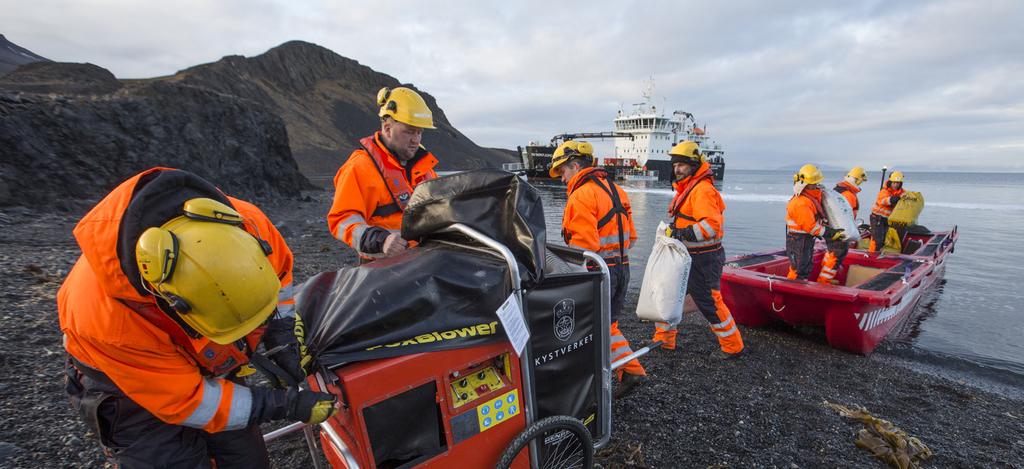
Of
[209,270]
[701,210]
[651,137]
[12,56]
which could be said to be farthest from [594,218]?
[12,56]

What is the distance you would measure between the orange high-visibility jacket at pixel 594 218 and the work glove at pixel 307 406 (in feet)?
7.96

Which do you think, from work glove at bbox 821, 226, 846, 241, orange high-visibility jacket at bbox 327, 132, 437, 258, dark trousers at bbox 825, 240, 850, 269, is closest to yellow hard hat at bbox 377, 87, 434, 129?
orange high-visibility jacket at bbox 327, 132, 437, 258

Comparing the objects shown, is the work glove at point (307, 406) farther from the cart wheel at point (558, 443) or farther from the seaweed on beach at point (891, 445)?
the seaweed on beach at point (891, 445)

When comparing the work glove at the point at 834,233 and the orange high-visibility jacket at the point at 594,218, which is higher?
the orange high-visibility jacket at the point at 594,218

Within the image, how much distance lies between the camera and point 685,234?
4266 millimetres

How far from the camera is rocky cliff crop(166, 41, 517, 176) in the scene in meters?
52.7

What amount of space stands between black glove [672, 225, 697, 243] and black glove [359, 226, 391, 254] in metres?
2.98

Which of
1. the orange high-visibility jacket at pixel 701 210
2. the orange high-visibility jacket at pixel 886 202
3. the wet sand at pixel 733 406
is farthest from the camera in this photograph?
the orange high-visibility jacket at pixel 886 202

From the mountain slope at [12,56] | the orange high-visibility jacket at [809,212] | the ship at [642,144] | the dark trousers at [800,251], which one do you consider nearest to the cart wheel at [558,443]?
the orange high-visibility jacket at [809,212]

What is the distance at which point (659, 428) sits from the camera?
3258mm

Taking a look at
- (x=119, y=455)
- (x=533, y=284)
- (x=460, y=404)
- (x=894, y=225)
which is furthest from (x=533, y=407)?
(x=894, y=225)

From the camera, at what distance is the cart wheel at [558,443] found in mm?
1844

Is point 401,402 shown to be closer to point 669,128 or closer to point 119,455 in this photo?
point 119,455

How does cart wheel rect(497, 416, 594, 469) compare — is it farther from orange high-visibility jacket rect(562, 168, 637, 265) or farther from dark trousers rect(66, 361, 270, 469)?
orange high-visibility jacket rect(562, 168, 637, 265)
